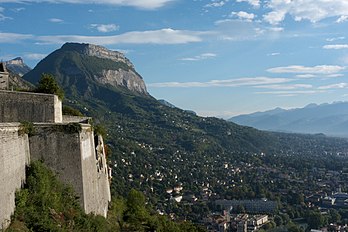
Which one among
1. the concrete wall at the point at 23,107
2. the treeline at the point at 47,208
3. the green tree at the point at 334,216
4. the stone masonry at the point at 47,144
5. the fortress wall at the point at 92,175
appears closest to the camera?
the treeline at the point at 47,208

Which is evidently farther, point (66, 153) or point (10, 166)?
point (66, 153)

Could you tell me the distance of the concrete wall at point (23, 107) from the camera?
19812mm

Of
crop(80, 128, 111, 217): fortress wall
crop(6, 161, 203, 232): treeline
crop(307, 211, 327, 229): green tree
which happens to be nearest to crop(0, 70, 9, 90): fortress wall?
crop(80, 128, 111, 217): fortress wall

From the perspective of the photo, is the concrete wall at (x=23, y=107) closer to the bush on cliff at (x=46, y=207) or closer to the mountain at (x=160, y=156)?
the bush on cliff at (x=46, y=207)

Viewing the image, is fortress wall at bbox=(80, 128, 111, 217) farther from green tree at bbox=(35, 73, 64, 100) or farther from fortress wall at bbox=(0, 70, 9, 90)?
fortress wall at bbox=(0, 70, 9, 90)

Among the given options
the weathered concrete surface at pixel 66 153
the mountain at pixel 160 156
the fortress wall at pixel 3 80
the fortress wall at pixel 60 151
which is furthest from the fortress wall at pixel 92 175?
the mountain at pixel 160 156

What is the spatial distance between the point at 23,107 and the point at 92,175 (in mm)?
4344

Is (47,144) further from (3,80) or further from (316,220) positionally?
(316,220)

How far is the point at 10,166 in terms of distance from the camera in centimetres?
1568

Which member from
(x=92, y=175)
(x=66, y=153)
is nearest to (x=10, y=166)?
(x=66, y=153)

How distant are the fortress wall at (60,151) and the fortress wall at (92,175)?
0.50 meters

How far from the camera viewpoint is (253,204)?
104m

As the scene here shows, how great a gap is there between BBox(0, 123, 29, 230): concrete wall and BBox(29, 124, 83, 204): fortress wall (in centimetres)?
94

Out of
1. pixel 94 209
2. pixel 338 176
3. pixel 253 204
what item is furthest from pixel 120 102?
pixel 94 209
